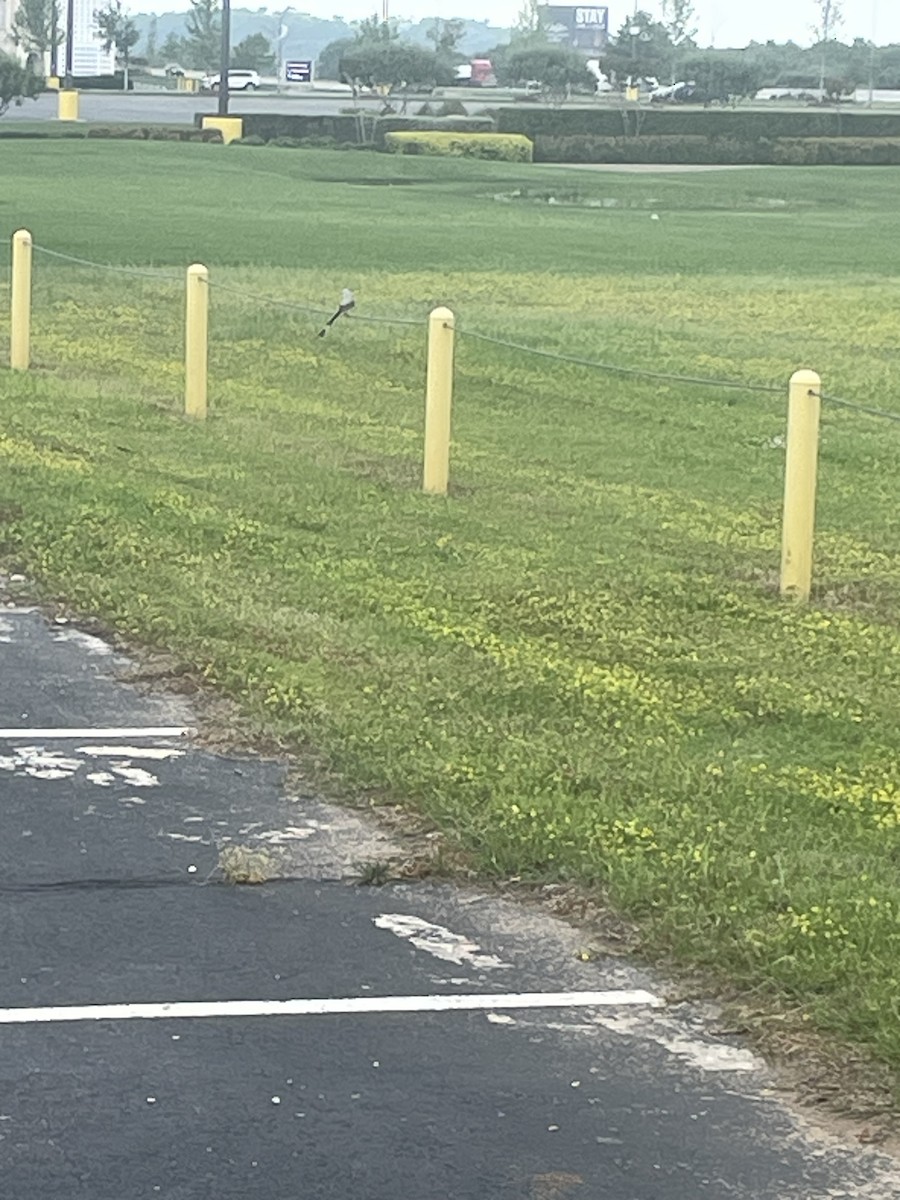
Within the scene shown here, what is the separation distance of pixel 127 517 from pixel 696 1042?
24.4 ft

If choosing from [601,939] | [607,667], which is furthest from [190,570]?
[601,939]

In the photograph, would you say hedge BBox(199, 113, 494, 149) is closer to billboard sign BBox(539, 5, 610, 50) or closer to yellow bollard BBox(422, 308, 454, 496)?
yellow bollard BBox(422, 308, 454, 496)

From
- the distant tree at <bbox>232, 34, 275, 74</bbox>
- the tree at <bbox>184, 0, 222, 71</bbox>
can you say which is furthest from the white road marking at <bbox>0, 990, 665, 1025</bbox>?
the distant tree at <bbox>232, 34, 275, 74</bbox>

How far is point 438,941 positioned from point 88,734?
246cm

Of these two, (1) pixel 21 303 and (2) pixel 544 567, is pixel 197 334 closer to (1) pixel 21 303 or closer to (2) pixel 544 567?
(1) pixel 21 303

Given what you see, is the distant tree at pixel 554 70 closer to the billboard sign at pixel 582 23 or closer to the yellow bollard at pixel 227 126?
the yellow bollard at pixel 227 126

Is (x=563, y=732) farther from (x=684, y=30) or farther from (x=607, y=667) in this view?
(x=684, y=30)

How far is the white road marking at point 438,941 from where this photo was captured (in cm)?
604

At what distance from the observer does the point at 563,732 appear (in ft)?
27.3

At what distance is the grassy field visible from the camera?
6.88 m

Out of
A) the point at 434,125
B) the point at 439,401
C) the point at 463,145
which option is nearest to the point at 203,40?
the point at 434,125

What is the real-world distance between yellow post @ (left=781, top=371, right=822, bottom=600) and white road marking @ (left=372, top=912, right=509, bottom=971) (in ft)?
16.7

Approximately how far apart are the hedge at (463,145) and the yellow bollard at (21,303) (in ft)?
151

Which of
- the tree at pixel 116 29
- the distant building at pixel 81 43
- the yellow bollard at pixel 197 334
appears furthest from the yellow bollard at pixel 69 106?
the yellow bollard at pixel 197 334
